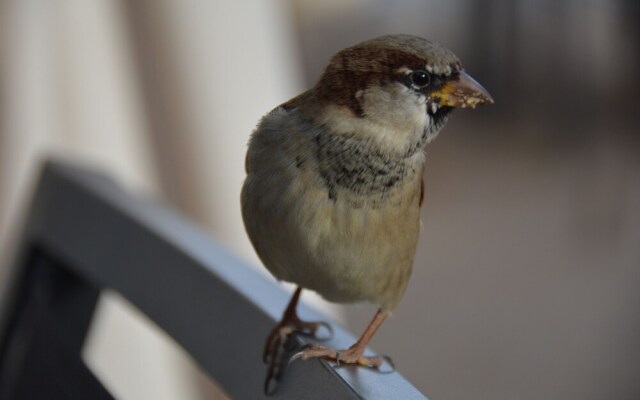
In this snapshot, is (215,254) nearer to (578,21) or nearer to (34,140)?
(34,140)

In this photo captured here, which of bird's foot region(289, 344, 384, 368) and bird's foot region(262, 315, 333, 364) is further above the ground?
bird's foot region(289, 344, 384, 368)

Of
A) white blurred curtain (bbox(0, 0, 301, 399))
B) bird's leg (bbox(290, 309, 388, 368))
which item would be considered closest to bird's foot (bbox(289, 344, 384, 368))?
bird's leg (bbox(290, 309, 388, 368))

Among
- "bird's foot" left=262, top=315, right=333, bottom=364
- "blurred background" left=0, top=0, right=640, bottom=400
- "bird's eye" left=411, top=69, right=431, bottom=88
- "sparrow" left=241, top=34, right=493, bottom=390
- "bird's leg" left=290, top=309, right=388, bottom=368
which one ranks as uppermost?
"bird's eye" left=411, top=69, right=431, bottom=88

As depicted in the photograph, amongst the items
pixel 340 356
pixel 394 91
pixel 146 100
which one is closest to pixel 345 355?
pixel 340 356

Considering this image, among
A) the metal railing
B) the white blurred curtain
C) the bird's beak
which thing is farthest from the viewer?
the white blurred curtain

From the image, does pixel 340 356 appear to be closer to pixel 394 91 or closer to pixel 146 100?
pixel 394 91

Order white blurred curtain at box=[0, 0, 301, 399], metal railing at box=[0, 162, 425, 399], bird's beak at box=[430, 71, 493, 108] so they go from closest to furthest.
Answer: bird's beak at box=[430, 71, 493, 108] < metal railing at box=[0, 162, 425, 399] < white blurred curtain at box=[0, 0, 301, 399]

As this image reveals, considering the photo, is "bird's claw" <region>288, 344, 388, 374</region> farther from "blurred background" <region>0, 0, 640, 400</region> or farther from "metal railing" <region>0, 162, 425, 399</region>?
"blurred background" <region>0, 0, 640, 400</region>

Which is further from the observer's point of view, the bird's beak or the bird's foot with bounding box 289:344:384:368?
the bird's foot with bounding box 289:344:384:368
